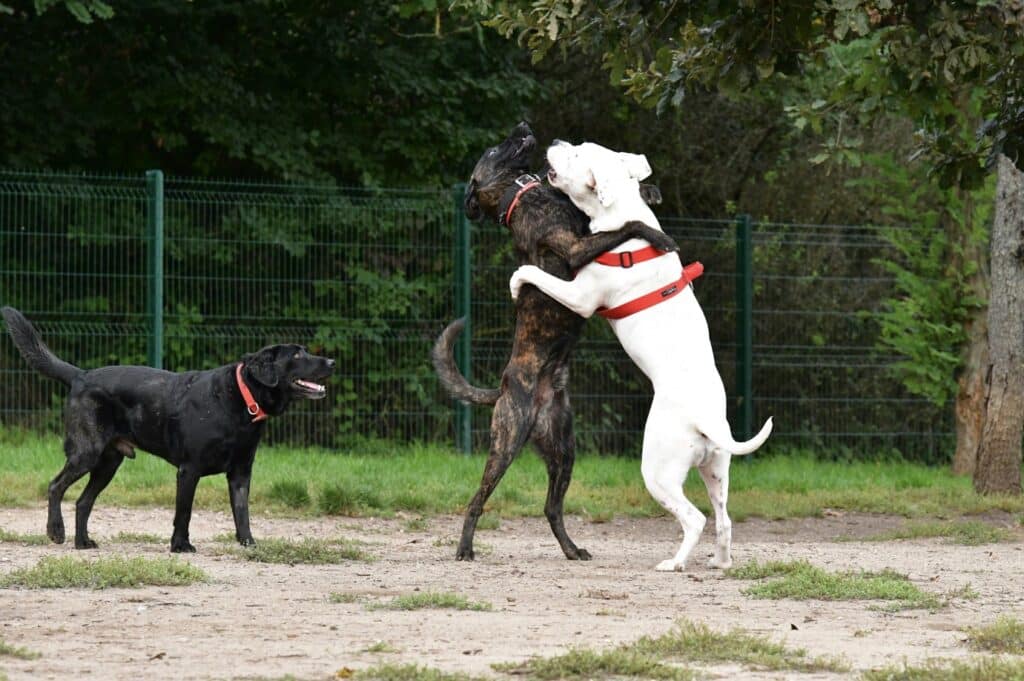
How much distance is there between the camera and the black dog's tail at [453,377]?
364 inches

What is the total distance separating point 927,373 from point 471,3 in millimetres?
6870

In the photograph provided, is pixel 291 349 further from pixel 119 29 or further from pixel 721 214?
pixel 721 214

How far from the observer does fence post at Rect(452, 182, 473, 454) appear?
15141 mm

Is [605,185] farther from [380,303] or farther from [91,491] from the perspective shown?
[380,303]

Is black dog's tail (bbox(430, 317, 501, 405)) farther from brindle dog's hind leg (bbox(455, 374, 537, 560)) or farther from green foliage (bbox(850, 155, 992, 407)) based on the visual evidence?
green foliage (bbox(850, 155, 992, 407))

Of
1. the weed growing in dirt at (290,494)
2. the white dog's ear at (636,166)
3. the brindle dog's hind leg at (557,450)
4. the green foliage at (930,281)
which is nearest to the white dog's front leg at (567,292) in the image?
the brindle dog's hind leg at (557,450)

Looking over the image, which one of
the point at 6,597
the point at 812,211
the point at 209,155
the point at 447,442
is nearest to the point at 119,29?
the point at 209,155

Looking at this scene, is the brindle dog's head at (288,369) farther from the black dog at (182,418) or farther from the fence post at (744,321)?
the fence post at (744,321)

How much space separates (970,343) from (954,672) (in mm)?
10526

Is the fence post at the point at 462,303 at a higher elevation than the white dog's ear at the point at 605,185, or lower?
lower

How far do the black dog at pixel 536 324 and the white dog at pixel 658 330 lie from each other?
0.37ft

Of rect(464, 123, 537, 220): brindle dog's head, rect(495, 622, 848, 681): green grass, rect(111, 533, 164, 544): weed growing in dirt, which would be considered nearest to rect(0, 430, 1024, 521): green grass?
rect(111, 533, 164, 544): weed growing in dirt

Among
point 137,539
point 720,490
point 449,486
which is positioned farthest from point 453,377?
point 449,486

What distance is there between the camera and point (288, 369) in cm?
905
